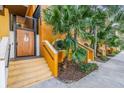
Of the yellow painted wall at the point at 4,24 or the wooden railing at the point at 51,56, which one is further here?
the yellow painted wall at the point at 4,24

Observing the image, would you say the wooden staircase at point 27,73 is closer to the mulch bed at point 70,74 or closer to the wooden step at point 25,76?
the wooden step at point 25,76

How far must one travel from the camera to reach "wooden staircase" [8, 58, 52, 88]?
5.00 m

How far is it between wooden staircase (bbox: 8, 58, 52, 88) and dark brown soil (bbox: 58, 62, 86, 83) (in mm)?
540

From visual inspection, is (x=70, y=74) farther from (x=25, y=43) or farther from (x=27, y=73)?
(x=25, y=43)

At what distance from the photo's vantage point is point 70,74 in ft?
20.9

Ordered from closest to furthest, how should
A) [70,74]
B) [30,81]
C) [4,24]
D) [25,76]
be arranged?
[30,81] → [25,76] → [70,74] → [4,24]

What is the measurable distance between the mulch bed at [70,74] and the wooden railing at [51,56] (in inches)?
14.7

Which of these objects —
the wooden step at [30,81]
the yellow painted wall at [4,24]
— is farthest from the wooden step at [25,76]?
the yellow painted wall at [4,24]

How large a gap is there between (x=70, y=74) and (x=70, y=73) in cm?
9

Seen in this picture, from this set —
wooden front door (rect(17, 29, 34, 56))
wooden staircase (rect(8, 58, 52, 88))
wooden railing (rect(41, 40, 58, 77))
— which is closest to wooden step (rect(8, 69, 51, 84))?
wooden staircase (rect(8, 58, 52, 88))

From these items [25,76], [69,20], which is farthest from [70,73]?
[69,20]

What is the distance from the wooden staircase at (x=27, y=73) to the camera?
5.00 m

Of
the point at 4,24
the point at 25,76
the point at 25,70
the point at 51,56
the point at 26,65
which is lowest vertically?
the point at 25,76

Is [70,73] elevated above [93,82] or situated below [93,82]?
above
